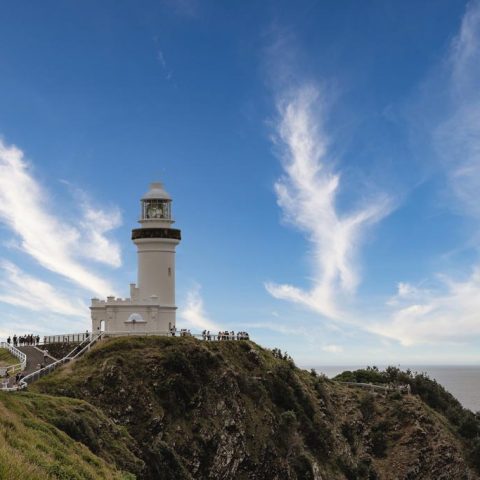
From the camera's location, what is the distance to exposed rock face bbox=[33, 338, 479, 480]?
40312mm

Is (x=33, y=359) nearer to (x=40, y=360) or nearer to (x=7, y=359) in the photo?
(x=40, y=360)

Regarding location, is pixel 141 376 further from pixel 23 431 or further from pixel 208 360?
pixel 23 431

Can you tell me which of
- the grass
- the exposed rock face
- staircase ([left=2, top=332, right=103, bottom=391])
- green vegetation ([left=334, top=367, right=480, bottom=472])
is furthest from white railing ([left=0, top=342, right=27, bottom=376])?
green vegetation ([left=334, top=367, right=480, bottom=472])

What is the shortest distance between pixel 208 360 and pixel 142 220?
52.9 feet

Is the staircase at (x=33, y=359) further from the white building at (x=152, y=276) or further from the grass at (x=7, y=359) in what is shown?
the white building at (x=152, y=276)

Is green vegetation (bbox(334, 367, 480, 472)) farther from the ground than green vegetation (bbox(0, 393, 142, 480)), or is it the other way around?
green vegetation (bbox(334, 367, 480, 472))

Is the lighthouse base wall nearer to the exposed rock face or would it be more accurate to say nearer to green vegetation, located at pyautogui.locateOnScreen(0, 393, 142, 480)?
the exposed rock face

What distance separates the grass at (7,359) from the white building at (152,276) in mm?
6850

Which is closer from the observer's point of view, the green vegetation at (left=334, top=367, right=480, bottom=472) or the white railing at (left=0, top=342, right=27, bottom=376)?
the white railing at (left=0, top=342, right=27, bottom=376)

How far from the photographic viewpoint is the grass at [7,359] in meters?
47.4

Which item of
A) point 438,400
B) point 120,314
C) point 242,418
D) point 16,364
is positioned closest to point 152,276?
point 120,314

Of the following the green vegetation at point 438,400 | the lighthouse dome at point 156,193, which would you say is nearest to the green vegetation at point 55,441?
the lighthouse dome at point 156,193

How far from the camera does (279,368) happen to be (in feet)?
181

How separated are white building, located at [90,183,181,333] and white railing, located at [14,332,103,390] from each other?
420 centimetres
